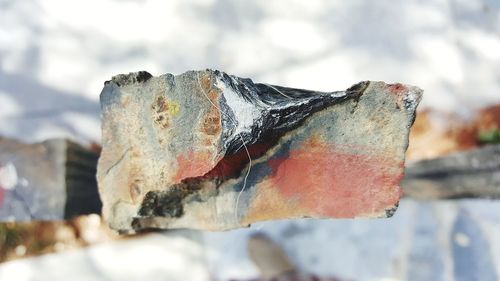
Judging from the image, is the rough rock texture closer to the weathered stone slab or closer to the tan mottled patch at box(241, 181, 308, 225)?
the tan mottled patch at box(241, 181, 308, 225)

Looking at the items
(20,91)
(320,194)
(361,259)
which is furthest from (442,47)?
(20,91)

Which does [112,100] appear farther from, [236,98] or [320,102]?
[320,102]

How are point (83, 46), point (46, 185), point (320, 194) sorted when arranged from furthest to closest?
point (83, 46), point (46, 185), point (320, 194)

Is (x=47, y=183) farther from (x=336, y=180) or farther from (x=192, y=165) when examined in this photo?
(x=336, y=180)

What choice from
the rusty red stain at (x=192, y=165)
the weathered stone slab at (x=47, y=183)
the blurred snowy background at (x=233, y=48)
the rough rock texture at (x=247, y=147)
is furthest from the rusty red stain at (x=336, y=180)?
the blurred snowy background at (x=233, y=48)

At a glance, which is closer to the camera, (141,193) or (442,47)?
(141,193)

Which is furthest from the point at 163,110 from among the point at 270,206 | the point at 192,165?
the point at 270,206

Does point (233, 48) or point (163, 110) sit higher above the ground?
point (233, 48)
